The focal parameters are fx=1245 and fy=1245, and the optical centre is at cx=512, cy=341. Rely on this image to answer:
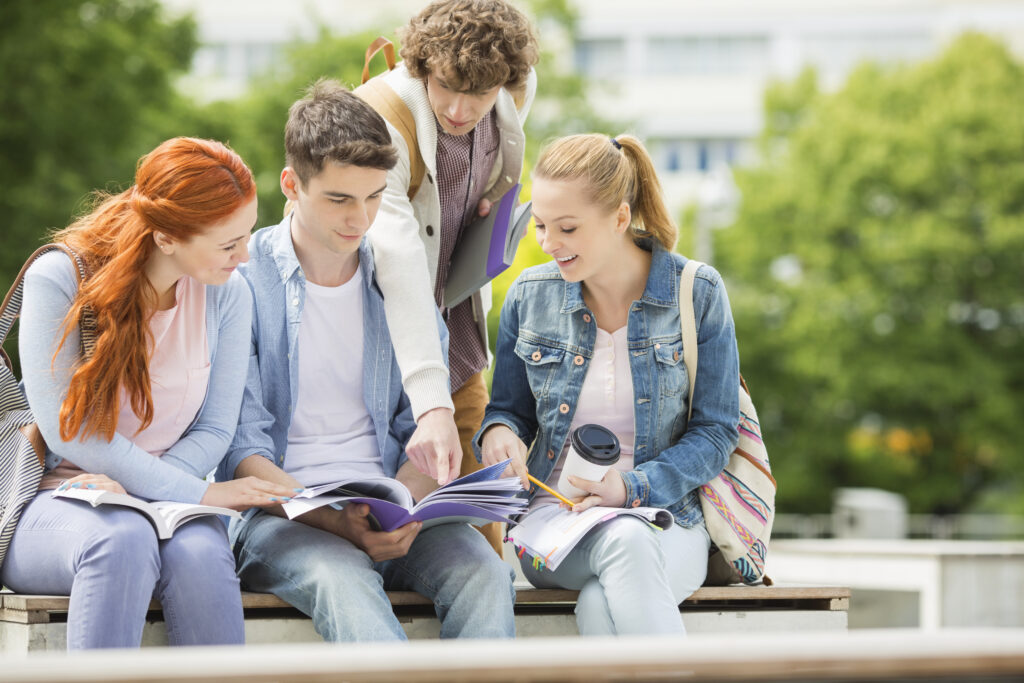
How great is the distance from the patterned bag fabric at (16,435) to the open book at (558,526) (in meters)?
1.29

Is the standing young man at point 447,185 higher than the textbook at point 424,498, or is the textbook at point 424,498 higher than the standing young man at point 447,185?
the standing young man at point 447,185

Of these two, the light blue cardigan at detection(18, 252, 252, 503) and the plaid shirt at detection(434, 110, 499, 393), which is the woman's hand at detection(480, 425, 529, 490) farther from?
the light blue cardigan at detection(18, 252, 252, 503)

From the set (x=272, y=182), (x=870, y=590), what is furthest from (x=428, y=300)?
(x=272, y=182)

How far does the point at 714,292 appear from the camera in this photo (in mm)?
3846

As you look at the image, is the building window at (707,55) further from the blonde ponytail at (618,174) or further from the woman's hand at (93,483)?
the woman's hand at (93,483)

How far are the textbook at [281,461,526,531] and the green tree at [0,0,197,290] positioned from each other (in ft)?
34.8

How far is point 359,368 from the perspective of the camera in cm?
366

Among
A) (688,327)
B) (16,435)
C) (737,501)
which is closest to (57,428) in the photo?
(16,435)

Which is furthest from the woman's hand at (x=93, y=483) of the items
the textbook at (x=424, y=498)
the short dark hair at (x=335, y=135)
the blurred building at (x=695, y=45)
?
the blurred building at (x=695, y=45)

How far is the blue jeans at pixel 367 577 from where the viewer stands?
3084mm

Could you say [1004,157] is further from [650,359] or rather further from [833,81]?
[650,359]

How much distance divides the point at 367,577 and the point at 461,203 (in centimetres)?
147

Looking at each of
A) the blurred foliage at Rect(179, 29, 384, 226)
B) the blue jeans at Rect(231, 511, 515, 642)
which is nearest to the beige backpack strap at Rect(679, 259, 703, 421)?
the blue jeans at Rect(231, 511, 515, 642)

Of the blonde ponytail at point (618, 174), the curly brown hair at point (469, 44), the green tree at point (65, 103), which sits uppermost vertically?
the green tree at point (65, 103)
